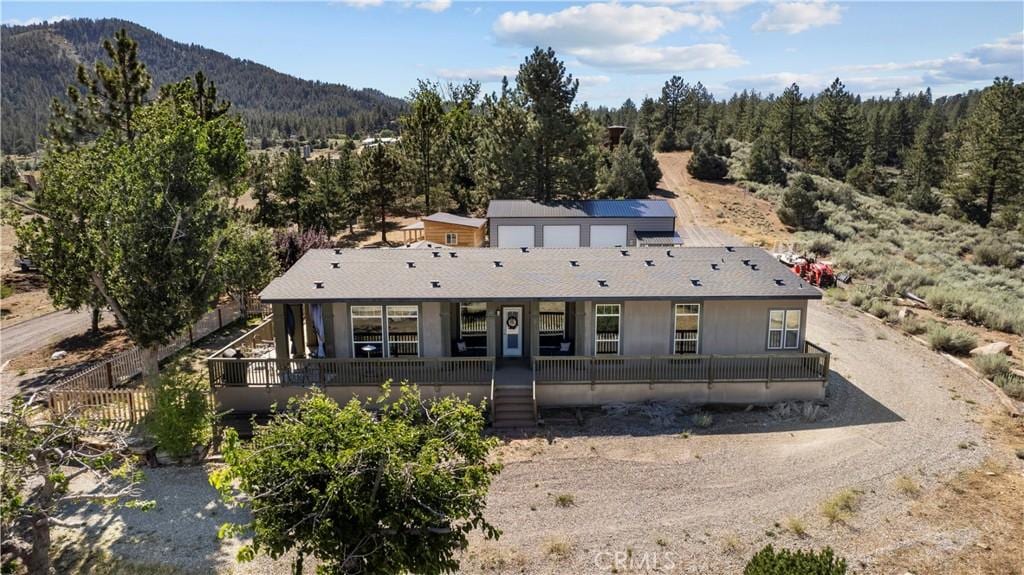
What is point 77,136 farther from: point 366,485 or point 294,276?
point 366,485

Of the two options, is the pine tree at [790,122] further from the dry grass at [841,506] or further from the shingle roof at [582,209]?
the dry grass at [841,506]

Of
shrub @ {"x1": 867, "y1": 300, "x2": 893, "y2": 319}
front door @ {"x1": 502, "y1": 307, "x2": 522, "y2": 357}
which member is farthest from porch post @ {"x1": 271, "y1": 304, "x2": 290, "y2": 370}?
shrub @ {"x1": 867, "y1": 300, "x2": 893, "y2": 319}

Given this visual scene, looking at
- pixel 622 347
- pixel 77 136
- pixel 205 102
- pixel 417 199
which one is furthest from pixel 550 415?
pixel 417 199

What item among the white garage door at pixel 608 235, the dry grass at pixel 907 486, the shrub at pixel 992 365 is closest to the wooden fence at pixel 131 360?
the white garage door at pixel 608 235

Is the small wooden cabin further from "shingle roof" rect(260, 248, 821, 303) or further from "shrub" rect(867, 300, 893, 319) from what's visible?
"shrub" rect(867, 300, 893, 319)

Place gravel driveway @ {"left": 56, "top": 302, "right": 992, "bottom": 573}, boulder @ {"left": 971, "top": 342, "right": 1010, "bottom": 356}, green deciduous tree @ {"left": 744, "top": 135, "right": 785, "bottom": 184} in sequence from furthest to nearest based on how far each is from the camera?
1. green deciduous tree @ {"left": 744, "top": 135, "right": 785, "bottom": 184}
2. boulder @ {"left": 971, "top": 342, "right": 1010, "bottom": 356}
3. gravel driveway @ {"left": 56, "top": 302, "right": 992, "bottom": 573}
